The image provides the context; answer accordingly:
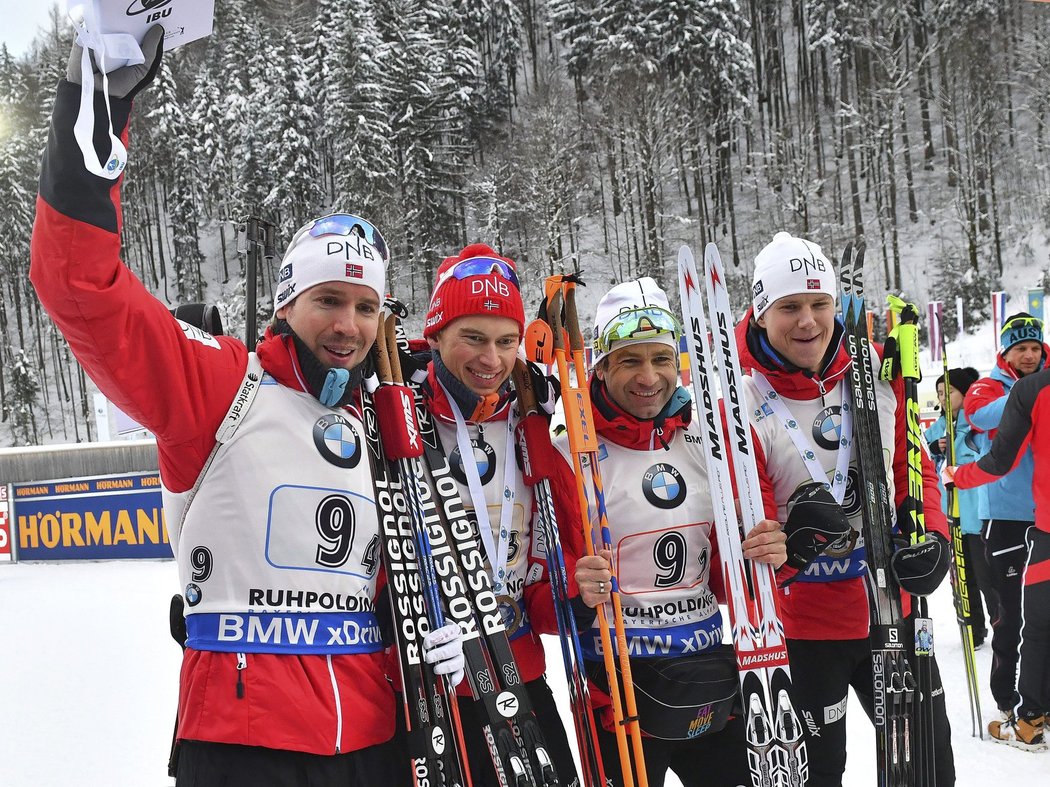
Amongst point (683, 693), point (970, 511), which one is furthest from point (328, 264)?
point (970, 511)

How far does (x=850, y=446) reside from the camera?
2551mm

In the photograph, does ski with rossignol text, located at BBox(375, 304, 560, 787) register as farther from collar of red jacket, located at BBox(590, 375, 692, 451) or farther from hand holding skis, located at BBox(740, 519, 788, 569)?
hand holding skis, located at BBox(740, 519, 788, 569)

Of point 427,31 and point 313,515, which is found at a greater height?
point 427,31

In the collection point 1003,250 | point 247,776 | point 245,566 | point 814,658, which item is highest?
point 1003,250

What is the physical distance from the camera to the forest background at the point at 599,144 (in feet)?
94.3

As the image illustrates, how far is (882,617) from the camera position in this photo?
2430 millimetres

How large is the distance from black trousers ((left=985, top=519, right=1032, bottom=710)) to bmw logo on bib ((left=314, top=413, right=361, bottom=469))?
4.08 metres

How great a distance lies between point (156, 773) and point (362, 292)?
380cm

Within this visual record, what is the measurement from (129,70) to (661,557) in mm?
1757

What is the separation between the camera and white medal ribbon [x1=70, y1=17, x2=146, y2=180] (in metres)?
1.33

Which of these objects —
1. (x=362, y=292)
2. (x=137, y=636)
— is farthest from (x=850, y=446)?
(x=137, y=636)

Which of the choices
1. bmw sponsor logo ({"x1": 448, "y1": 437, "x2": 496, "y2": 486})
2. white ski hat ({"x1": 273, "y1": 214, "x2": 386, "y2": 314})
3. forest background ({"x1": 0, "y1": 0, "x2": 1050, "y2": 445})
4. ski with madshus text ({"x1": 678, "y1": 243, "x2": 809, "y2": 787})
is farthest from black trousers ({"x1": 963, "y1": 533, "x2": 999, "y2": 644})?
forest background ({"x1": 0, "y1": 0, "x2": 1050, "y2": 445})

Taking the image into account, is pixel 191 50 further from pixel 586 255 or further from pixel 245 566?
pixel 245 566

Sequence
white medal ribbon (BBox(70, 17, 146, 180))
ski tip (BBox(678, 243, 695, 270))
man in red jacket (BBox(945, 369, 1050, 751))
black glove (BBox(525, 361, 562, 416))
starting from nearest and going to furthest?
1. white medal ribbon (BBox(70, 17, 146, 180))
2. black glove (BBox(525, 361, 562, 416))
3. ski tip (BBox(678, 243, 695, 270))
4. man in red jacket (BBox(945, 369, 1050, 751))
